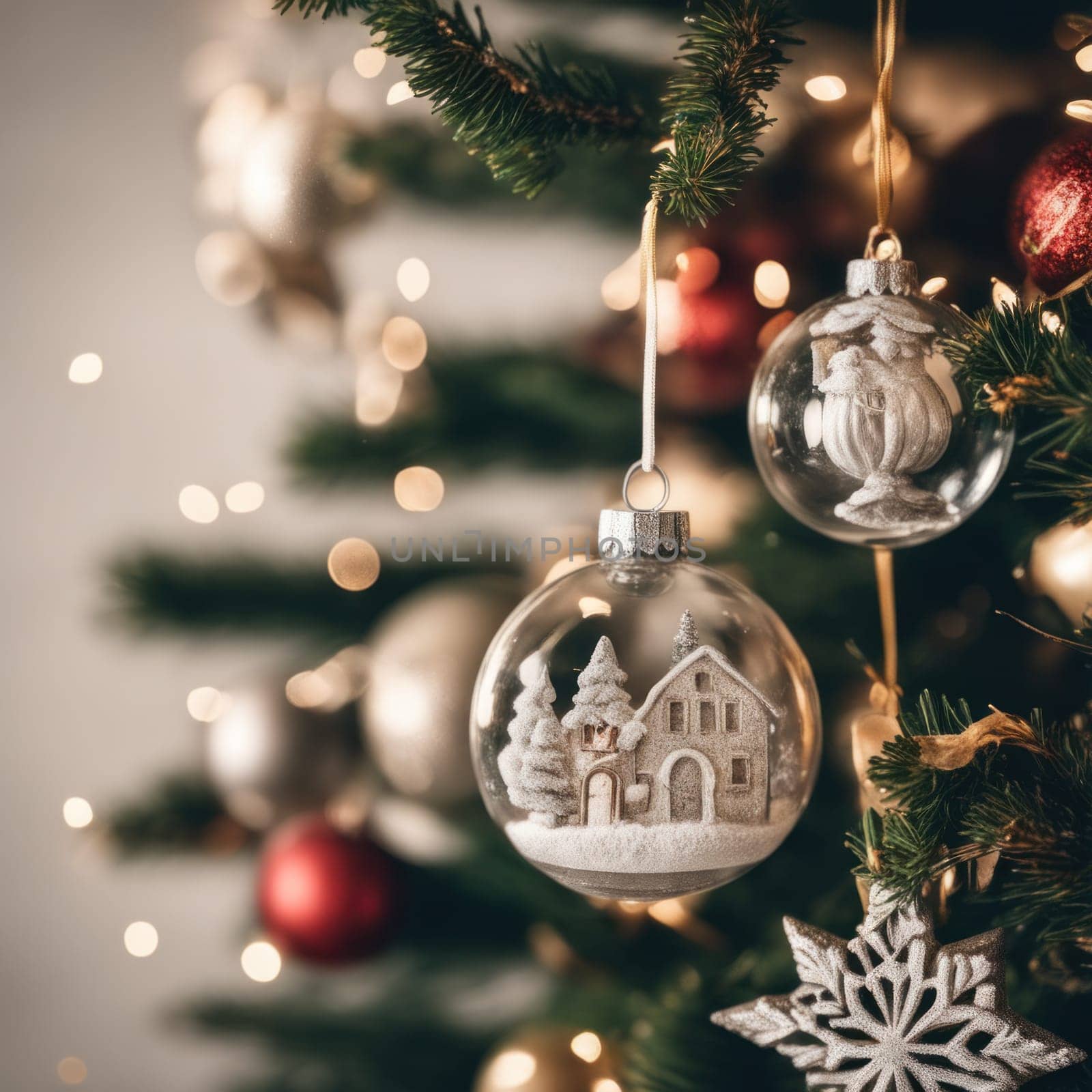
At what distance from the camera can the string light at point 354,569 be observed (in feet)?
2.89

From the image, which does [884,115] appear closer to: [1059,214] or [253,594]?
[1059,214]

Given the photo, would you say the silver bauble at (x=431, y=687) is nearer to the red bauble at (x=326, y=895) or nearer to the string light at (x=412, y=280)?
the red bauble at (x=326, y=895)

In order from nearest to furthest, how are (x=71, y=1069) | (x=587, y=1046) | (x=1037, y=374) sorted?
(x=1037, y=374) < (x=587, y=1046) < (x=71, y=1069)

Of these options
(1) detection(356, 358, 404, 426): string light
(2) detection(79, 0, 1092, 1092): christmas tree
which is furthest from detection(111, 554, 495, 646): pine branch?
(1) detection(356, 358, 404, 426): string light

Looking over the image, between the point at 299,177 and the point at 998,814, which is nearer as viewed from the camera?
the point at 998,814

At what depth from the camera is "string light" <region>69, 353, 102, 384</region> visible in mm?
1100

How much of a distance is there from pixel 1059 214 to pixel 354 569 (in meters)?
0.59

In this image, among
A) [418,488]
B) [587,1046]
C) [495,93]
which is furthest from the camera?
[418,488]

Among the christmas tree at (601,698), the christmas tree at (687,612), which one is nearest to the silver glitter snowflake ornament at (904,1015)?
the christmas tree at (687,612)

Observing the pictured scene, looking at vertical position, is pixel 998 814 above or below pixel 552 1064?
above

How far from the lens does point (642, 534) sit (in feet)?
1.73

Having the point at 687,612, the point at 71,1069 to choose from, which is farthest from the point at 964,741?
the point at 71,1069

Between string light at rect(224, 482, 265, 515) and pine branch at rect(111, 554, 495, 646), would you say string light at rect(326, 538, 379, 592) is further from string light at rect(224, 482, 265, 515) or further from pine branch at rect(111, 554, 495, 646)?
string light at rect(224, 482, 265, 515)

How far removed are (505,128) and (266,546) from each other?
50cm
